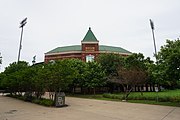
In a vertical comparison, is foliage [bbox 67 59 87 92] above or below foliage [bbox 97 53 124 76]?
below

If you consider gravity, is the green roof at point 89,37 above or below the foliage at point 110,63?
above

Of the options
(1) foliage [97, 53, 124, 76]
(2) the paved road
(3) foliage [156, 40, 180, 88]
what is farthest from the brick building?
(2) the paved road

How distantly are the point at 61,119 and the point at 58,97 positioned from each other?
280 inches

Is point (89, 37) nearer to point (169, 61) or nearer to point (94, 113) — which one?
point (169, 61)

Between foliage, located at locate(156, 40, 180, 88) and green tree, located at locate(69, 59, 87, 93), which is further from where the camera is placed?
green tree, located at locate(69, 59, 87, 93)

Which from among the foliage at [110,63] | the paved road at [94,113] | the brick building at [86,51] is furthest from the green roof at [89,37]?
the paved road at [94,113]

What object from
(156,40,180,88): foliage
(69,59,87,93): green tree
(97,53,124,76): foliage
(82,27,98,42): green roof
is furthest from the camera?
(82,27,98,42): green roof

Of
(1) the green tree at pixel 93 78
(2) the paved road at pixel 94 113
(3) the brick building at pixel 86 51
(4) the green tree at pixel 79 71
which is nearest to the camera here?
(2) the paved road at pixel 94 113

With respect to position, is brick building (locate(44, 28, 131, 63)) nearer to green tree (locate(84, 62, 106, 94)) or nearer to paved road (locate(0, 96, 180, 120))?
green tree (locate(84, 62, 106, 94))

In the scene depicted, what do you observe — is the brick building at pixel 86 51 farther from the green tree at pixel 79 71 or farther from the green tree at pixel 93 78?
the green tree at pixel 93 78

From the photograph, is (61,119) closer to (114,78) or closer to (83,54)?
(114,78)

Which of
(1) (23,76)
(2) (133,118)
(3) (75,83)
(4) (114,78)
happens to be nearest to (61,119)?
(2) (133,118)

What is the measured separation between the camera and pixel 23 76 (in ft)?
76.8

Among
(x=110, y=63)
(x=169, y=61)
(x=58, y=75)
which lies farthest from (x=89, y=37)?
(x=169, y=61)
